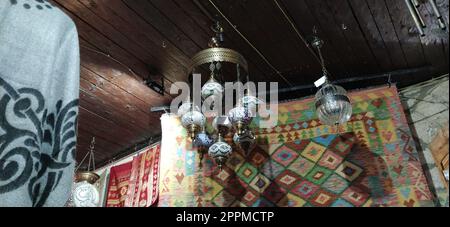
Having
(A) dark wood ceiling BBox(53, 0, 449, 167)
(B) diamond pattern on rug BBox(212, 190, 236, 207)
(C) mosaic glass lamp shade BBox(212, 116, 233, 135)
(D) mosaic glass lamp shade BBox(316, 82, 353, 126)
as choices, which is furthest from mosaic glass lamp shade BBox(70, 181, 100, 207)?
(D) mosaic glass lamp shade BBox(316, 82, 353, 126)

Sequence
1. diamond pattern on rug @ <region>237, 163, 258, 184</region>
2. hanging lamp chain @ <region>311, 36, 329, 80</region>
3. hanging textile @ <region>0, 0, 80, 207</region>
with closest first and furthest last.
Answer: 1. hanging textile @ <region>0, 0, 80, 207</region>
2. hanging lamp chain @ <region>311, 36, 329, 80</region>
3. diamond pattern on rug @ <region>237, 163, 258, 184</region>

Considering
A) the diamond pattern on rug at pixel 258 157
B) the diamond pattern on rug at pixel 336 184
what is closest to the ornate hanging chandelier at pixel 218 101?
the diamond pattern on rug at pixel 258 157

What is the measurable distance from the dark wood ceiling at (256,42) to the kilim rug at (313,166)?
40 cm

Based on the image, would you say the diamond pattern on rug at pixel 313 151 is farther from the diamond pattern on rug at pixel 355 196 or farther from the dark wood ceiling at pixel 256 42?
the dark wood ceiling at pixel 256 42

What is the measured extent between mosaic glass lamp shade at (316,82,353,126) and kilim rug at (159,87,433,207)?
630 millimetres

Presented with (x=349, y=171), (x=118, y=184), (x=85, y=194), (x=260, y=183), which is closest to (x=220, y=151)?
(x=260, y=183)

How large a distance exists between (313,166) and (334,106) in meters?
0.87

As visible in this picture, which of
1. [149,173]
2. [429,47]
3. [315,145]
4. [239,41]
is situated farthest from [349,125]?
[149,173]

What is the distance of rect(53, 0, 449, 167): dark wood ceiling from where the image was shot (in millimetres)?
3004

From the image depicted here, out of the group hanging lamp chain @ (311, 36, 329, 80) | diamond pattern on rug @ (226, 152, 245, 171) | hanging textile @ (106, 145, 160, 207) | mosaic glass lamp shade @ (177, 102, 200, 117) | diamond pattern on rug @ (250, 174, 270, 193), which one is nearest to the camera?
mosaic glass lamp shade @ (177, 102, 200, 117)

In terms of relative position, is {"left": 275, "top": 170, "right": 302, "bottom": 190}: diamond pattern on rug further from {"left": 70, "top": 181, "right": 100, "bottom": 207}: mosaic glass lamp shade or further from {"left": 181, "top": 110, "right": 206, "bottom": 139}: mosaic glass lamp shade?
{"left": 70, "top": 181, "right": 100, "bottom": 207}: mosaic glass lamp shade

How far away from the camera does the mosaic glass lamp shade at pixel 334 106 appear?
309 centimetres

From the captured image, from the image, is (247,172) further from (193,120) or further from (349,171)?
(193,120)
